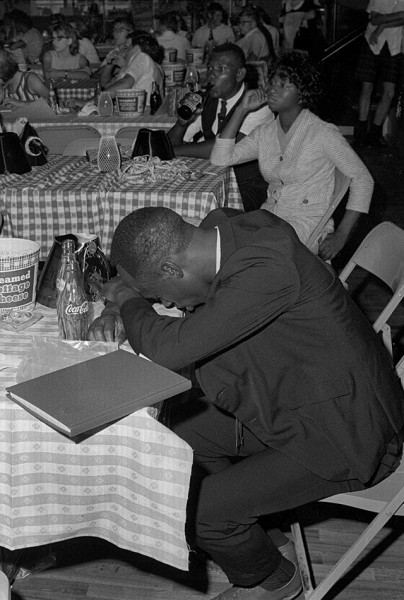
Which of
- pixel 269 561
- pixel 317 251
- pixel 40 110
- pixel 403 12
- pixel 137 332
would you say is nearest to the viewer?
pixel 137 332

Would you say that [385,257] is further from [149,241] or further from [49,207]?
[49,207]

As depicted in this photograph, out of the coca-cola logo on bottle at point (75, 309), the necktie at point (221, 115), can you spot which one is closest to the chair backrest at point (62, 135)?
the necktie at point (221, 115)

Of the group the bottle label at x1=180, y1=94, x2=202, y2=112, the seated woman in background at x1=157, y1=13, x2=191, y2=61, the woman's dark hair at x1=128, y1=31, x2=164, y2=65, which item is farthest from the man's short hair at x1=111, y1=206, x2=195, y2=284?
the seated woman in background at x1=157, y1=13, x2=191, y2=61

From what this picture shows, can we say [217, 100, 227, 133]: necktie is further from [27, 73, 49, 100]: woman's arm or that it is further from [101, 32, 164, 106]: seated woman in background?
[101, 32, 164, 106]: seated woman in background

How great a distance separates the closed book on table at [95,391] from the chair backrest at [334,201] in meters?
1.68

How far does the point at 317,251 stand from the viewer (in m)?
3.25

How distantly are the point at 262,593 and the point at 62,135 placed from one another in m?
3.34

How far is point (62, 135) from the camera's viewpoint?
4.74m

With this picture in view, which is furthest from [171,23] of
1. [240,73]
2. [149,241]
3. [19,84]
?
[149,241]

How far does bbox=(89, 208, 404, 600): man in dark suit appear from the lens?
1661 millimetres

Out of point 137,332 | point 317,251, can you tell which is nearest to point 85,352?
point 137,332

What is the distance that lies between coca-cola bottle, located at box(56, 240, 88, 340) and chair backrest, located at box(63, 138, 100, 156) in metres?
2.37

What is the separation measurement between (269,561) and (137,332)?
0.70 m

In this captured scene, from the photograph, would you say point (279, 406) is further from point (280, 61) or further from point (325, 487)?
point (280, 61)
